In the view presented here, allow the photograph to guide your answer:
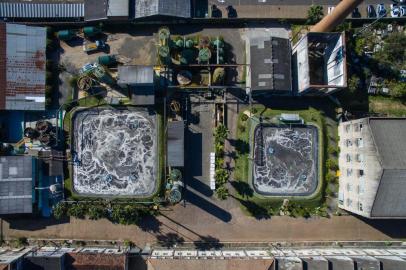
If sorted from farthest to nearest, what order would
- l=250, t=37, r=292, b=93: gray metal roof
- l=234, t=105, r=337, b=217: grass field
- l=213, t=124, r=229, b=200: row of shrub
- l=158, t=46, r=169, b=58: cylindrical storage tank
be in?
1. l=234, t=105, r=337, b=217: grass field
2. l=213, t=124, r=229, b=200: row of shrub
3. l=250, t=37, r=292, b=93: gray metal roof
4. l=158, t=46, r=169, b=58: cylindrical storage tank

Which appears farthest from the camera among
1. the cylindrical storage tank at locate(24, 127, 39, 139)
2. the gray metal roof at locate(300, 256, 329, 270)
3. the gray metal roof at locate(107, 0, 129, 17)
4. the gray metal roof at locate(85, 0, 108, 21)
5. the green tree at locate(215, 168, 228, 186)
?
the green tree at locate(215, 168, 228, 186)

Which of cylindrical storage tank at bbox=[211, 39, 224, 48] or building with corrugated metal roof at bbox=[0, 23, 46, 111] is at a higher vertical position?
cylindrical storage tank at bbox=[211, 39, 224, 48]

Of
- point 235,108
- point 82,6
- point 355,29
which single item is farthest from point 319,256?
point 82,6

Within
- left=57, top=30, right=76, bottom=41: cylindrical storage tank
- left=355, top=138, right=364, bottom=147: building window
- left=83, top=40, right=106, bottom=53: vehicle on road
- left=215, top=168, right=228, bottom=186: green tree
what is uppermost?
left=57, top=30, right=76, bottom=41: cylindrical storage tank

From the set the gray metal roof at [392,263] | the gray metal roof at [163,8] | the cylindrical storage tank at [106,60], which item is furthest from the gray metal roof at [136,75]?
the gray metal roof at [392,263]

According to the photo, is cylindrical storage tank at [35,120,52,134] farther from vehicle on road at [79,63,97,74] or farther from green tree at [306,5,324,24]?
green tree at [306,5,324,24]

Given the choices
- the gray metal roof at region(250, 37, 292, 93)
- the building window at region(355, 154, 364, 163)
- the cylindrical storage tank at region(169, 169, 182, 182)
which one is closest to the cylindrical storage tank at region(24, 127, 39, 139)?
the cylindrical storage tank at region(169, 169, 182, 182)

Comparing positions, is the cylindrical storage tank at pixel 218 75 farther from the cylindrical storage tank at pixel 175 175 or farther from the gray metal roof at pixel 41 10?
the gray metal roof at pixel 41 10

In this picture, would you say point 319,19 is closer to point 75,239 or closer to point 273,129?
point 273,129

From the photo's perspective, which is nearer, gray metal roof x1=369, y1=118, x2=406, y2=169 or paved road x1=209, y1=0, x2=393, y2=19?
gray metal roof x1=369, y1=118, x2=406, y2=169
